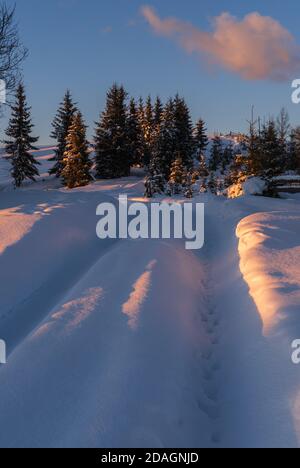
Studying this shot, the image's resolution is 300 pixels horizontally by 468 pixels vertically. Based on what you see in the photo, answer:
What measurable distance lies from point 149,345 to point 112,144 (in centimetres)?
4249

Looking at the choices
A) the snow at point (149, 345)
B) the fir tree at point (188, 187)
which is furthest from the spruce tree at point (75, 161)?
the snow at point (149, 345)

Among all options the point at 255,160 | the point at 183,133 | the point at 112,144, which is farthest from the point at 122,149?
the point at 255,160

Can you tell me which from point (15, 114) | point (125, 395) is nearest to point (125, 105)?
point (15, 114)

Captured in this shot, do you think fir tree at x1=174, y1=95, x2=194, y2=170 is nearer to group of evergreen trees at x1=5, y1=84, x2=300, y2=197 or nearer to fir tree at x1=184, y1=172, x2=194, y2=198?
group of evergreen trees at x1=5, y1=84, x2=300, y2=197

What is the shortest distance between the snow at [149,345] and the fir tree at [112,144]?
3610 cm

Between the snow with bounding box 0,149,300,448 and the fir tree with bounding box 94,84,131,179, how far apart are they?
36102mm

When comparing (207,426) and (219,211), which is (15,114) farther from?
(207,426)

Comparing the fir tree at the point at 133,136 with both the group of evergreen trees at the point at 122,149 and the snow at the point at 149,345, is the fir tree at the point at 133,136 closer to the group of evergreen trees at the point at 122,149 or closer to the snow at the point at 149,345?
the group of evergreen trees at the point at 122,149

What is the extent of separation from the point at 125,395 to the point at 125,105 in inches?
1888

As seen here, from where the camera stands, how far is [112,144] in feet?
151

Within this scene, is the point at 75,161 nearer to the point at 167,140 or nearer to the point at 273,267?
the point at 167,140

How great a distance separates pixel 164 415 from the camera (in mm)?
4305

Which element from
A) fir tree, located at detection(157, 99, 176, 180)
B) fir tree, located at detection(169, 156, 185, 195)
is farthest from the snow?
fir tree, located at detection(157, 99, 176, 180)

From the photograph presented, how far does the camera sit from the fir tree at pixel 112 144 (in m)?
46.3
